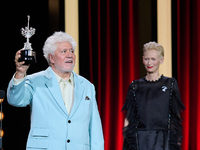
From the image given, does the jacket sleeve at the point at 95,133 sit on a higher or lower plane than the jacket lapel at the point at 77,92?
lower

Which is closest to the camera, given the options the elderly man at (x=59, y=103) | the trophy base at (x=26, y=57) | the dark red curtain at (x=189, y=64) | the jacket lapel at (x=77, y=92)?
the trophy base at (x=26, y=57)

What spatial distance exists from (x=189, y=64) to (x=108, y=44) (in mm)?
955

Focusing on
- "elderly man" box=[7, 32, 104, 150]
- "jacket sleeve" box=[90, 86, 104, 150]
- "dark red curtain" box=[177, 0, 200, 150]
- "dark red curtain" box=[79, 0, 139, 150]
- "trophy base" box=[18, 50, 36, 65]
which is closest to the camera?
"trophy base" box=[18, 50, 36, 65]

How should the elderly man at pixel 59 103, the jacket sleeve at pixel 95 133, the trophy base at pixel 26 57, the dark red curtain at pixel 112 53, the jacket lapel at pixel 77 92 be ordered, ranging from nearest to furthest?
the trophy base at pixel 26 57 < the elderly man at pixel 59 103 < the jacket lapel at pixel 77 92 < the jacket sleeve at pixel 95 133 < the dark red curtain at pixel 112 53

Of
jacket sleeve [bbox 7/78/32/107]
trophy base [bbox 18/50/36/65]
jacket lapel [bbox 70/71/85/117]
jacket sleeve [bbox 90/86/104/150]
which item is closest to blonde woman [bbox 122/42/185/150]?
jacket sleeve [bbox 90/86/104/150]

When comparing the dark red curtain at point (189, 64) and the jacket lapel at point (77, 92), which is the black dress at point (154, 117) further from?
the dark red curtain at point (189, 64)

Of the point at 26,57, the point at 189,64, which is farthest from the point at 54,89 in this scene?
the point at 189,64

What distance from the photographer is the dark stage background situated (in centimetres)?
394

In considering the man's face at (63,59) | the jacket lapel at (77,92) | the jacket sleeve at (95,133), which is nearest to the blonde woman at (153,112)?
the jacket sleeve at (95,133)

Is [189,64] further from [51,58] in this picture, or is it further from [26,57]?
[26,57]

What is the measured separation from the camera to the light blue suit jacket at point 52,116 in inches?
81.4

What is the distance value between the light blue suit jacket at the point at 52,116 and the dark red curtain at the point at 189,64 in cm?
189

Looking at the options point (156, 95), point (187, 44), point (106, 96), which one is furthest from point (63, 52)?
point (187, 44)

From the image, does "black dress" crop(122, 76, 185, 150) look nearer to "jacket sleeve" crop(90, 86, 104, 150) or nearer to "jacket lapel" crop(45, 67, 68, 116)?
"jacket sleeve" crop(90, 86, 104, 150)
